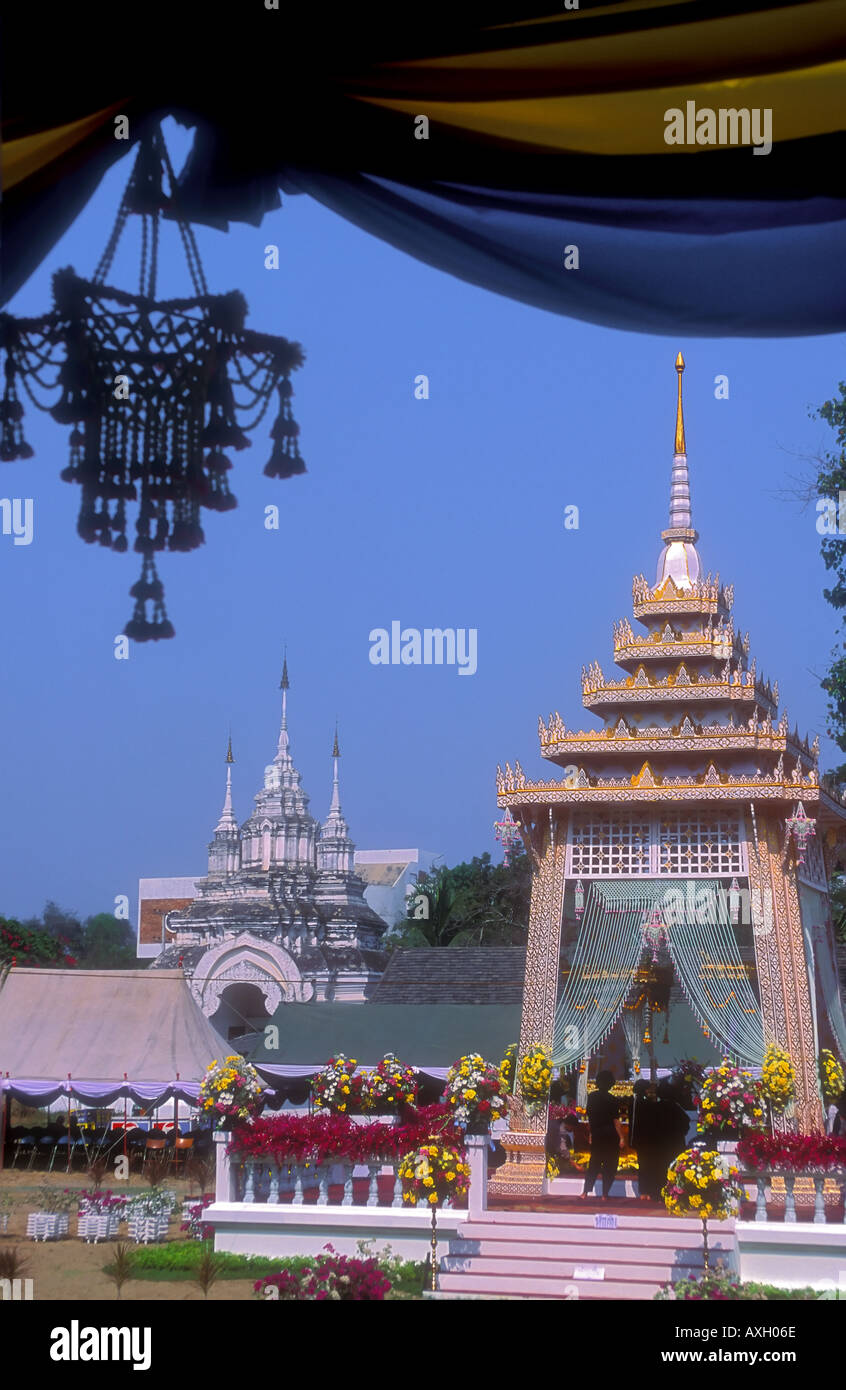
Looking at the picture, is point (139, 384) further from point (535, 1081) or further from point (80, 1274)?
point (535, 1081)

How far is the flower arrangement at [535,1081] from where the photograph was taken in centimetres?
1218

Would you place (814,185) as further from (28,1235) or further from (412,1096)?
(28,1235)

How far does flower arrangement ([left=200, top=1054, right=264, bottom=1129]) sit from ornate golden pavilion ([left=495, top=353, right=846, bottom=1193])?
2970 millimetres

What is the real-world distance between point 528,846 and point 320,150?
29.8 ft

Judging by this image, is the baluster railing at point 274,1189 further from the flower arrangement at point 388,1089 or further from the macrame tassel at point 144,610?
the macrame tassel at point 144,610

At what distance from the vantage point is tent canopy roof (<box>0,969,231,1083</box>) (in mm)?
17000

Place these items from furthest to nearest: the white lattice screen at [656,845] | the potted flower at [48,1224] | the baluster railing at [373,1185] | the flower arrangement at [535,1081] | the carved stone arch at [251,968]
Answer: the carved stone arch at [251,968], the white lattice screen at [656,845], the flower arrangement at [535,1081], the potted flower at [48,1224], the baluster railing at [373,1185]

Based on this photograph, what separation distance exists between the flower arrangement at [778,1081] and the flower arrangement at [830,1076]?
2014 mm

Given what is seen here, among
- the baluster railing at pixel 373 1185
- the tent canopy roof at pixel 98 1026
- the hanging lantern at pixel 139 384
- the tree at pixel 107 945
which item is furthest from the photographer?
the tree at pixel 107 945

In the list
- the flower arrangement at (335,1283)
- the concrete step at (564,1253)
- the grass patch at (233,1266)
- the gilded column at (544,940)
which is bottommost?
the grass patch at (233,1266)

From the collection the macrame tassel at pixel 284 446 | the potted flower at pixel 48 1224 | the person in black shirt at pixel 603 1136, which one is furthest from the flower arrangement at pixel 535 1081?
the macrame tassel at pixel 284 446

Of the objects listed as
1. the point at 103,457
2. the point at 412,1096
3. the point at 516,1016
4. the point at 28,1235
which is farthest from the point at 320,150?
the point at 516,1016

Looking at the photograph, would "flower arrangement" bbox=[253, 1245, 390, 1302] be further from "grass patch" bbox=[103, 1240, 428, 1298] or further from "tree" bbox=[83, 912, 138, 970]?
"tree" bbox=[83, 912, 138, 970]

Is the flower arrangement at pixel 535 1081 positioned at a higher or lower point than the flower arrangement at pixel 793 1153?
higher
